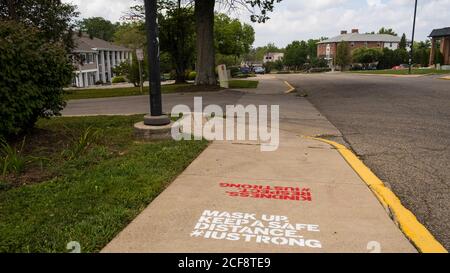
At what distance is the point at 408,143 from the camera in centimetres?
737

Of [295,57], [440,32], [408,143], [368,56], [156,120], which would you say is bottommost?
[408,143]

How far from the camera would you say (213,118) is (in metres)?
10.4

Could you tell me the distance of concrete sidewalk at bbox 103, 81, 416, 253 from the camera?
3389 mm

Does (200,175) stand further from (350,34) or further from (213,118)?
(350,34)

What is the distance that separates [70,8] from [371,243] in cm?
3032

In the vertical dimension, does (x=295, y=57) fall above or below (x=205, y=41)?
above

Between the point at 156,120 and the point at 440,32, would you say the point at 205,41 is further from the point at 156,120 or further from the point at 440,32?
the point at 440,32

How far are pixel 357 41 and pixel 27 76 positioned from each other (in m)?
117

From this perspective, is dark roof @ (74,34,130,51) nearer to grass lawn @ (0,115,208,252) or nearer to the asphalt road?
the asphalt road

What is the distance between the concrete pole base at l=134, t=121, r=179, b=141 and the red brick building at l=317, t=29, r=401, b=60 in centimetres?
10858

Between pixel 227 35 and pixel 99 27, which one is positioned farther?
pixel 99 27

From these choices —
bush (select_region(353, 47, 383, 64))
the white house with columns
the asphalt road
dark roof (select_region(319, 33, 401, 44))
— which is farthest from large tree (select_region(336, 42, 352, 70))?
the asphalt road

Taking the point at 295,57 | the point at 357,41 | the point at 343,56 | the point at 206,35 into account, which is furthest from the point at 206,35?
the point at 357,41

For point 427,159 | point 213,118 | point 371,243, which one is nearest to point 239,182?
point 371,243
